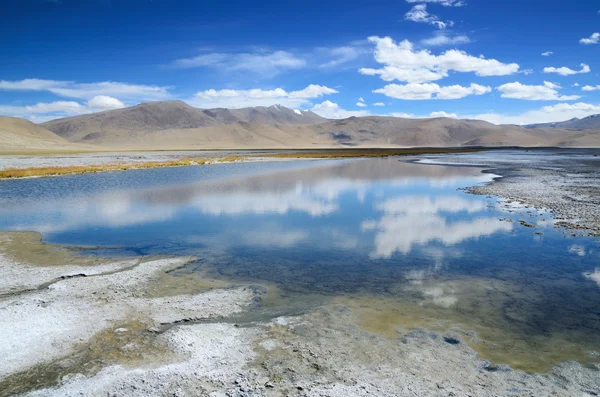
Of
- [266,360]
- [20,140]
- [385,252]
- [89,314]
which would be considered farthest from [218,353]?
[20,140]

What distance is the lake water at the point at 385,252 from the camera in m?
7.00

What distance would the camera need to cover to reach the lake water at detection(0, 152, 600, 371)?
23.0 feet

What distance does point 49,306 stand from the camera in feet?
24.4

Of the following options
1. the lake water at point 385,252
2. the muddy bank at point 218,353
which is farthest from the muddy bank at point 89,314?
the lake water at point 385,252

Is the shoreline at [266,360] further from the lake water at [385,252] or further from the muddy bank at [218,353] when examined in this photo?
the lake water at [385,252]

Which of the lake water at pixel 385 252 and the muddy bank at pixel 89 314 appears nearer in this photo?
the muddy bank at pixel 89 314

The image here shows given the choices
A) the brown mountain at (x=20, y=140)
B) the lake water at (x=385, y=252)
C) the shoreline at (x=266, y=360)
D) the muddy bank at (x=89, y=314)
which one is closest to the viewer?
the shoreline at (x=266, y=360)

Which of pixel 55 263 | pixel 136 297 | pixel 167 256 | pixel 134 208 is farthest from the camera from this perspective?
pixel 134 208

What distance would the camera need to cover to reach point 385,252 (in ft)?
37.8

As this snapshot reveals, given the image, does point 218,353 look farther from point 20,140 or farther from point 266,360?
point 20,140

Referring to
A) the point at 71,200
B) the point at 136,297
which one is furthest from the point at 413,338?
the point at 71,200

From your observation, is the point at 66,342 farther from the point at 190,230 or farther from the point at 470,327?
the point at 190,230

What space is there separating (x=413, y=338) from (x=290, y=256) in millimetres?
5256

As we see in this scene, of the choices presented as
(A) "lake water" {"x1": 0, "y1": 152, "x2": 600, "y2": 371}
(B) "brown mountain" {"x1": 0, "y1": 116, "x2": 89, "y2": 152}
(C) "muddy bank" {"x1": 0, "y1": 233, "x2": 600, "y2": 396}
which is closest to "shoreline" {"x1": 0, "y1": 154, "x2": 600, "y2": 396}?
(C) "muddy bank" {"x1": 0, "y1": 233, "x2": 600, "y2": 396}
